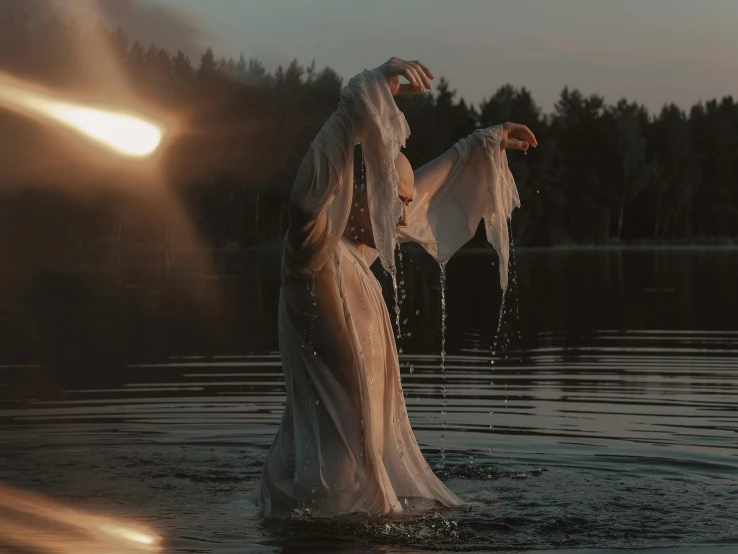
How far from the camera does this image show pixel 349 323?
8922mm

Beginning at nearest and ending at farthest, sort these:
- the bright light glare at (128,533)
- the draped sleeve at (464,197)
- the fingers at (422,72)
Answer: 1. the fingers at (422,72)
2. the bright light glare at (128,533)
3. the draped sleeve at (464,197)

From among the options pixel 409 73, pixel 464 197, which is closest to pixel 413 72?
pixel 409 73

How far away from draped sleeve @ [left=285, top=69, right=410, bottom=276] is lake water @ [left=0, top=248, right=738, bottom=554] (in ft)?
6.24

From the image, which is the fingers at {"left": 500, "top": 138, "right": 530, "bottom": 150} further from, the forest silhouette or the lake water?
the forest silhouette

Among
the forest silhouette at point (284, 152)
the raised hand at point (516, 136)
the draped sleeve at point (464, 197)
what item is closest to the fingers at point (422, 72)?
the raised hand at point (516, 136)

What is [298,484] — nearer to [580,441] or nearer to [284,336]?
[284,336]

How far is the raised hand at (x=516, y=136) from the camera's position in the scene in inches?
386

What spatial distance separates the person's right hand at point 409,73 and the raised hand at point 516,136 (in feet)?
4.43

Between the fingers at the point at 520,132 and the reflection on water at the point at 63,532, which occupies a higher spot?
the fingers at the point at 520,132

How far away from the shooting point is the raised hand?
980 centimetres

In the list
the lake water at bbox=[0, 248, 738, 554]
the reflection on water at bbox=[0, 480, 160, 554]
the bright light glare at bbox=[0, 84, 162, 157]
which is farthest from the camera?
the bright light glare at bbox=[0, 84, 162, 157]

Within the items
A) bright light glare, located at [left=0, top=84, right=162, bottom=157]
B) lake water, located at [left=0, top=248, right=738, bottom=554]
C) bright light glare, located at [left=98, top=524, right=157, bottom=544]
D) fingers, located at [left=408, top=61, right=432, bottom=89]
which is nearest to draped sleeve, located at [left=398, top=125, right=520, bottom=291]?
fingers, located at [left=408, top=61, right=432, bottom=89]

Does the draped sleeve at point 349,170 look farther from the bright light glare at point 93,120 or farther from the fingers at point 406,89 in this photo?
the bright light glare at point 93,120

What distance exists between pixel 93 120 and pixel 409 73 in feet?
260
